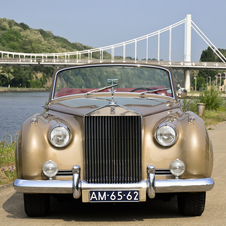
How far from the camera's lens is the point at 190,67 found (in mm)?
52219

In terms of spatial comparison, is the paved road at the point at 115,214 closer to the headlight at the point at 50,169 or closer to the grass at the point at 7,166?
the headlight at the point at 50,169

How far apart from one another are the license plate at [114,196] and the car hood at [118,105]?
0.59 m

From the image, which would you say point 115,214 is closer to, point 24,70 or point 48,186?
point 48,186

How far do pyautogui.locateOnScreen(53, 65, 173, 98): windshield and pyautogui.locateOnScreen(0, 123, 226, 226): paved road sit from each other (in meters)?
1.17

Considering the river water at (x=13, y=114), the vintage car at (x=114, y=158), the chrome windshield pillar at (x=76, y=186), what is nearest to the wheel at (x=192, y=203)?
the vintage car at (x=114, y=158)

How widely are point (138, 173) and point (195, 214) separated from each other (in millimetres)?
667

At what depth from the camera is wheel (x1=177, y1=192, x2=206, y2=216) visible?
9.69 ft

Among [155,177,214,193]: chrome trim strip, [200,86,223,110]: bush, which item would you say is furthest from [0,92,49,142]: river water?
[200,86,223,110]: bush

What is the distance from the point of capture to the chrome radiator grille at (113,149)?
2.76 meters

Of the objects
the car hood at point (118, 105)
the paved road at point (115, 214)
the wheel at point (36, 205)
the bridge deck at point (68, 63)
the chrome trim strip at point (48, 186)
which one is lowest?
the paved road at point (115, 214)

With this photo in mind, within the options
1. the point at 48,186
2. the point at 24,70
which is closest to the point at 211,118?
the point at 48,186

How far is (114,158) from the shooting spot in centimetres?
278

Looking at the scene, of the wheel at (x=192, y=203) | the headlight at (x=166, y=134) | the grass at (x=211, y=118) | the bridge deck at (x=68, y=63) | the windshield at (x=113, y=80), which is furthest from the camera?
the bridge deck at (x=68, y=63)

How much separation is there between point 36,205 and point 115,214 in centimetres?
67
